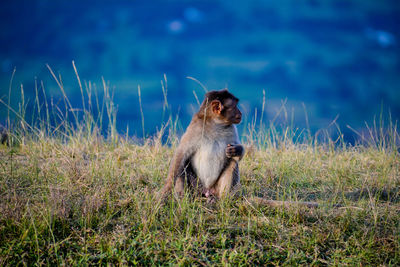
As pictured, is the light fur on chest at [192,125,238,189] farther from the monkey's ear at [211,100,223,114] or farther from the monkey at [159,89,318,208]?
the monkey's ear at [211,100,223,114]

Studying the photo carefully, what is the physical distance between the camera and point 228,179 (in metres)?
4.41

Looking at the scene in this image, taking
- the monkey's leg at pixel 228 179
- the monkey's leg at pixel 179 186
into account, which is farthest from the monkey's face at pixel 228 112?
the monkey's leg at pixel 179 186

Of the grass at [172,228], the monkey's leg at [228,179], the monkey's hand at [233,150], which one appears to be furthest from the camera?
the monkey's leg at [228,179]

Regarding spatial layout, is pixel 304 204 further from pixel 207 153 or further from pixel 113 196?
pixel 113 196

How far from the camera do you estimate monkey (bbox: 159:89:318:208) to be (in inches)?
169

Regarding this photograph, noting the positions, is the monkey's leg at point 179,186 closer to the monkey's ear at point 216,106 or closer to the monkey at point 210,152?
the monkey at point 210,152

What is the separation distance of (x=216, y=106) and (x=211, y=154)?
0.64 meters

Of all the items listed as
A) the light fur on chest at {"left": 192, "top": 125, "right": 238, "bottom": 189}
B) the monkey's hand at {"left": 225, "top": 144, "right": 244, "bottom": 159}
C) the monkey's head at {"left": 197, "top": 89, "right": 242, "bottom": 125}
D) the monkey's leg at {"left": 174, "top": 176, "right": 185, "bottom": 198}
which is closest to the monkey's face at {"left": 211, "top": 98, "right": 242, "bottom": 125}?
the monkey's head at {"left": 197, "top": 89, "right": 242, "bottom": 125}

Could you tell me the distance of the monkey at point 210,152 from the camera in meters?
4.29

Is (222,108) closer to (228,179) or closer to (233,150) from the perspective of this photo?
(233,150)

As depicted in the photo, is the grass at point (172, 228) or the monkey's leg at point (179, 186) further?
the monkey's leg at point (179, 186)

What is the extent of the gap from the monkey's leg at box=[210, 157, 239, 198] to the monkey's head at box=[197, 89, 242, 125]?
1.82 ft

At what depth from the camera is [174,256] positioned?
10.3ft

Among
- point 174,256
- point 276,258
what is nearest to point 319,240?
point 276,258
